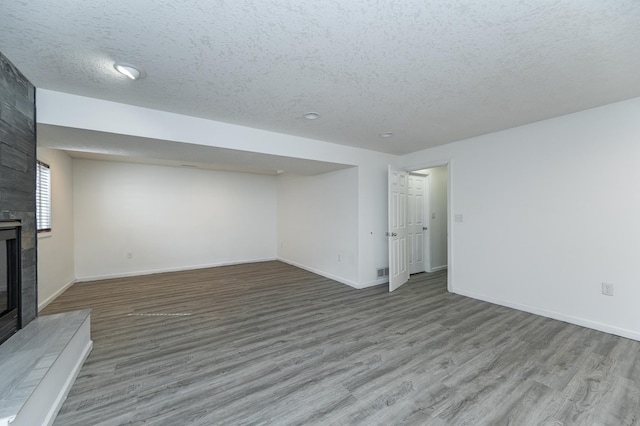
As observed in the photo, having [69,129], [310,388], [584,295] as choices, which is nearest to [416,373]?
[310,388]

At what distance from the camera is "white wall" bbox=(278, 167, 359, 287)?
463 centimetres

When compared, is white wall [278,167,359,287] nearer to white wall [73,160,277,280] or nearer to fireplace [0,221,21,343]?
white wall [73,160,277,280]

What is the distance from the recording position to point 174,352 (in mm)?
2418

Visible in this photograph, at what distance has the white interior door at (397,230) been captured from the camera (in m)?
4.32

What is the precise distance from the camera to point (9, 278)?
2002 millimetres

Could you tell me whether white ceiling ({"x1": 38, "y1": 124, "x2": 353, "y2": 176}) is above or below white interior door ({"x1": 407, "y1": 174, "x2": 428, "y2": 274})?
above

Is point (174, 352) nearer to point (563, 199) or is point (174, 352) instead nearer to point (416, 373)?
point (416, 373)

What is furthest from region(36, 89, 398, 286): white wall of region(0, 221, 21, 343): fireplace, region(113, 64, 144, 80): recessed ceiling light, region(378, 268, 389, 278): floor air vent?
region(0, 221, 21, 343): fireplace

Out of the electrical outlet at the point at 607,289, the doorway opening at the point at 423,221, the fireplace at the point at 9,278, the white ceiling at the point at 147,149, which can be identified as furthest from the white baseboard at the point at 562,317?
the fireplace at the point at 9,278

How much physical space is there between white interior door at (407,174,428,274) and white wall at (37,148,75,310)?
19.5 ft

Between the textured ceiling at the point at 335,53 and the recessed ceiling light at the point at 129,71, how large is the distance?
2.7 inches

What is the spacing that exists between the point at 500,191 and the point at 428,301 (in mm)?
1846

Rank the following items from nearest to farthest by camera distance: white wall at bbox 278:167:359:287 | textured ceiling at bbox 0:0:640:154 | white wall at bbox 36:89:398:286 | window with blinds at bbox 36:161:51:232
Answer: textured ceiling at bbox 0:0:640:154, white wall at bbox 36:89:398:286, window with blinds at bbox 36:161:51:232, white wall at bbox 278:167:359:287

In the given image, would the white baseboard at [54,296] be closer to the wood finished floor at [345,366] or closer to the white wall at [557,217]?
the wood finished floor at [345,366]
